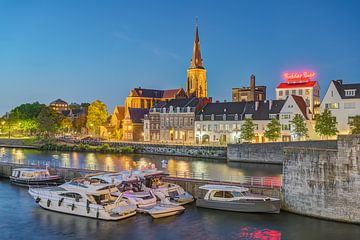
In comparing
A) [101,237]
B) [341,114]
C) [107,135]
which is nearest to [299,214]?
[101,237]

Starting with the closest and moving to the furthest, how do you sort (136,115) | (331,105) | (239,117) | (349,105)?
(349,105) → (331,105) → (239,117) → (136,115)

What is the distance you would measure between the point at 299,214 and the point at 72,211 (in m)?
19.6

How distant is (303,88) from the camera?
114562 millimetres

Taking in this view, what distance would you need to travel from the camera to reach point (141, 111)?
442 feet

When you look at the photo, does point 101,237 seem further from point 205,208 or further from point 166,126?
point 166,126

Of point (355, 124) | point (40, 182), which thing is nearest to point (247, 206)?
point (40, 182)

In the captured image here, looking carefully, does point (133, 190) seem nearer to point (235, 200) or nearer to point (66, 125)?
point (235, 200)

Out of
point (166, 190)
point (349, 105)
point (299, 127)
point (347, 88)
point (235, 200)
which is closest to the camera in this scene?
point (235, 200)

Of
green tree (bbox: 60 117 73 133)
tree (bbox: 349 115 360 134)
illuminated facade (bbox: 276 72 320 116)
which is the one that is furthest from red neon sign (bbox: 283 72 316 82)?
green tree (bbox: 60 117 73 133)

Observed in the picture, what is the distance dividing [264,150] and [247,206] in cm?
4117

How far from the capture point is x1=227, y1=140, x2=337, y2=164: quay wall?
7250cm

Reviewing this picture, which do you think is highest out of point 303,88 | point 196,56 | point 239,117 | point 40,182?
point 196,56

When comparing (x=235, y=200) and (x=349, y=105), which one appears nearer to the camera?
(x=235, y=200)

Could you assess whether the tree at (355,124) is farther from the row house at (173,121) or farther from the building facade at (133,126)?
the building facade at (133,126)
